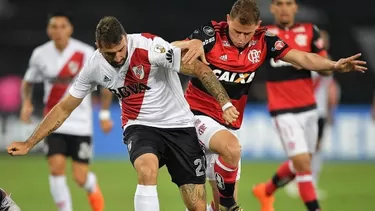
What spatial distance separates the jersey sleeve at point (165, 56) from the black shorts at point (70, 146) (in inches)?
129

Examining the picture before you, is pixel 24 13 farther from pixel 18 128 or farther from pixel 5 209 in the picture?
pixel 5 209

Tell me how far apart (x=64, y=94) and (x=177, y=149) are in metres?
3.33

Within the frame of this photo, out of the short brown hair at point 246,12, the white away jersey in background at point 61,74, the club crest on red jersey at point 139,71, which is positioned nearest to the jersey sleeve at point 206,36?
the short brown hair at point 246,12

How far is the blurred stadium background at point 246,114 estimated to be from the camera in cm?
1523

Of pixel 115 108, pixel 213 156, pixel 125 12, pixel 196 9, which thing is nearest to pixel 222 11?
pixel 196 9

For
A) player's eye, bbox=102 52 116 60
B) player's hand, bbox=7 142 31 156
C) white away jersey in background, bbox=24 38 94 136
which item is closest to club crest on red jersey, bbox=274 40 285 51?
player's eye, bbox=102 52 116 60

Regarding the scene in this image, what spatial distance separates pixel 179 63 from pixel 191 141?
84cm

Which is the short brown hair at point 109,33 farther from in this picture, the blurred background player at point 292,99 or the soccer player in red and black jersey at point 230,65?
the blurred background player at point 292,99

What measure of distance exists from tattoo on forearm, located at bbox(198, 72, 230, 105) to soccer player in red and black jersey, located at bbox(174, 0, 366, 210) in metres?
0.52

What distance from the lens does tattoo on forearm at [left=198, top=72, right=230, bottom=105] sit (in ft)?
25.4

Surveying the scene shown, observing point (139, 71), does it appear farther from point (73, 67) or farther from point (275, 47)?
point (73, 67)

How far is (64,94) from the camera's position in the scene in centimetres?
1123

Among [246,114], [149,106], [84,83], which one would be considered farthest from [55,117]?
[246,114]

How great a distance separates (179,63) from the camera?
796 centimetres
